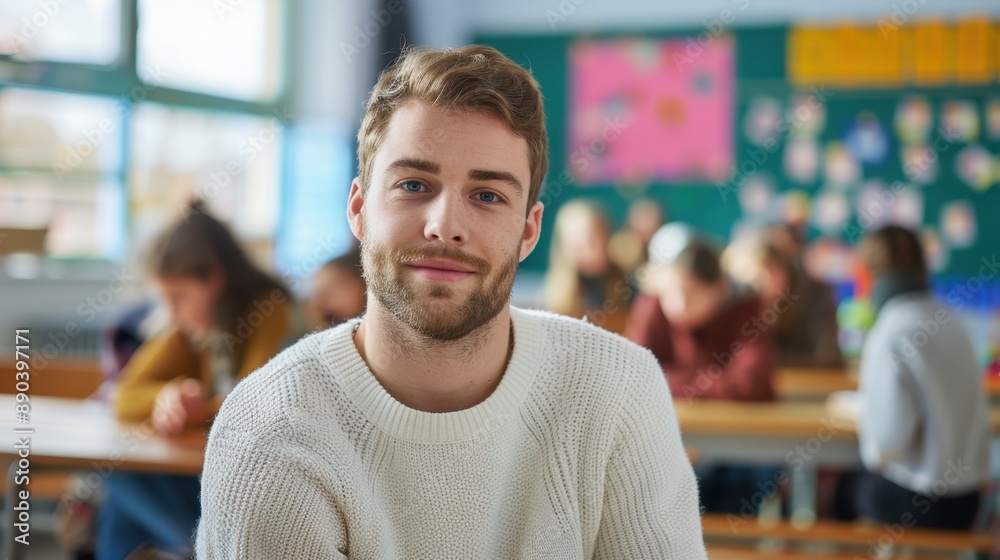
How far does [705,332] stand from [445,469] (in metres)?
2.83

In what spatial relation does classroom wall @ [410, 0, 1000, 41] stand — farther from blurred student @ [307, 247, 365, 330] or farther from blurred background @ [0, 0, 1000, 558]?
blurred student @ [307, 247, 365, 330]

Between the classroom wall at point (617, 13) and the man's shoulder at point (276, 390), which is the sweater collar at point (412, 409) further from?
the classroom wall at point (617, 13)

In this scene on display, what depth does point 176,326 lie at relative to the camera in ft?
10.4

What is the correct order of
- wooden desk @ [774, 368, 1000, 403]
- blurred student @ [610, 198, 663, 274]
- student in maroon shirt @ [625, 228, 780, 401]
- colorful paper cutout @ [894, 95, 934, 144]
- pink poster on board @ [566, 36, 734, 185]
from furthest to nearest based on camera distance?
pink poster on board @ [566, 36, 734, 185] < colorful paper cutout @ [894, 95, 934, 144] < blurred student @ [610, 198, 663, 274] < wooden desk @ [774, 368, 1000, 403] < student in maroon shirt @ [625, 228, 780, 401]

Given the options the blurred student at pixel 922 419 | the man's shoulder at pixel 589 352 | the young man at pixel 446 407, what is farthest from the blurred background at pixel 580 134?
the young man at pixel 446 407

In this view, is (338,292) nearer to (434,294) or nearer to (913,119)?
(434,294)

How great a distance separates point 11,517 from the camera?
295 centimetres

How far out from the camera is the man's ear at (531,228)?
150 centimetres

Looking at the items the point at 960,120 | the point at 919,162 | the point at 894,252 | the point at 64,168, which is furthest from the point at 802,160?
the point at 64,168

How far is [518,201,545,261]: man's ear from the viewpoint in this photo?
1.50 m

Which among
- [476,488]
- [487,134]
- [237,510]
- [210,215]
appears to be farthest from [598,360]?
[210,215]

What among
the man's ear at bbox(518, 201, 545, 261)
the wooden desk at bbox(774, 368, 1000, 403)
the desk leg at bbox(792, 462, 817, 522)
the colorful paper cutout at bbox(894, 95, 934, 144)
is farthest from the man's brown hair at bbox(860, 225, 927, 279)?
the colorful paper cutout at bbox(894, 95, 934, 144)

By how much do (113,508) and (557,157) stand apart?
17.4 feet

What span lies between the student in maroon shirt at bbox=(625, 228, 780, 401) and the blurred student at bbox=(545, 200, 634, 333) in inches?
25.9
